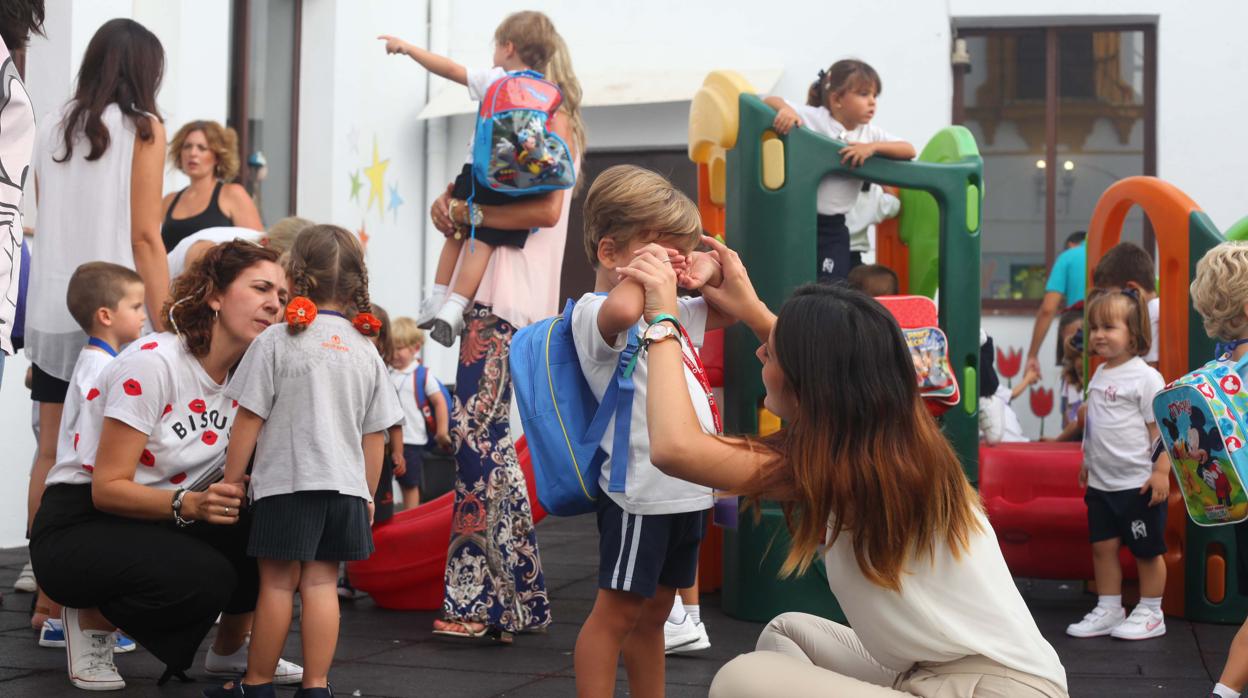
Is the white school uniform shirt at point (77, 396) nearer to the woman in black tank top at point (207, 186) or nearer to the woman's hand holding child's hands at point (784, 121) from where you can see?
the woman in black tank top at point (207, 186)

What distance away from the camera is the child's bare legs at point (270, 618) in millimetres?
3367

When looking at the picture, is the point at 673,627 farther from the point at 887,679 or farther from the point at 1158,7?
the point at 1158,7

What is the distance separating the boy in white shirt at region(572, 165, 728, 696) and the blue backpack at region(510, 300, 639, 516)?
0.11 ft

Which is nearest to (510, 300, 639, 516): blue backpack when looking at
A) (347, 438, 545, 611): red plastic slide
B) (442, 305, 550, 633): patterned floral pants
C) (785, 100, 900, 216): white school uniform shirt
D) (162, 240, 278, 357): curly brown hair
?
(162, 240, 278, 357): curly brown hair

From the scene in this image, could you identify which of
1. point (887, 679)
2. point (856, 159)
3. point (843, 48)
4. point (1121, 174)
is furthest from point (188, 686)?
point (1121, 174)

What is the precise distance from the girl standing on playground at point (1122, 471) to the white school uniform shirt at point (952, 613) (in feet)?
8.52

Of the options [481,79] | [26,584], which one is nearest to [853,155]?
[481,79]

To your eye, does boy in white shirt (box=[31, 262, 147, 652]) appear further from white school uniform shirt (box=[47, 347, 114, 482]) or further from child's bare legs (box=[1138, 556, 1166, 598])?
child's bare legs (box=[1138, 556, 1166, 598])

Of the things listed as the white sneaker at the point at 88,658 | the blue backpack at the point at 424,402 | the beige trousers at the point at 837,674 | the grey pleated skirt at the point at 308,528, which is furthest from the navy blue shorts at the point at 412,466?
the beige trousers at the point at 837,674

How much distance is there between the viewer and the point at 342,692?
3730 mm

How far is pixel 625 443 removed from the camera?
3.01 meters

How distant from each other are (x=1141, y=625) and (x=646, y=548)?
8.32 feet

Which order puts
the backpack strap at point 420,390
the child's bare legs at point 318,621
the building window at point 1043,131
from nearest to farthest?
the child's bare legs at point 318,621
the backpack strap at point 420,390
the building window at point 1043,131

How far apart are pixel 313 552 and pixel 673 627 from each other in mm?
1291
